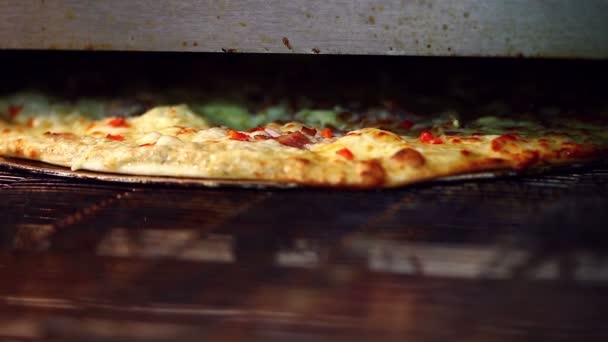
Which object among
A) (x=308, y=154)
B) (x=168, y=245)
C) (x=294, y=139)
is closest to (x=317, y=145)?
(x=294, y=139)

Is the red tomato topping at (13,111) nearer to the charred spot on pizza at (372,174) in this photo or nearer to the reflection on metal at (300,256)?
the charred spot on pizza at (372,174)

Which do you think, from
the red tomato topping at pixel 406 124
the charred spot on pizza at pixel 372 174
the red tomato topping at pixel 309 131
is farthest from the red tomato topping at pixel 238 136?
the red tomato topping at pixel 406 124

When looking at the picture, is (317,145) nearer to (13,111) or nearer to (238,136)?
(238,136)

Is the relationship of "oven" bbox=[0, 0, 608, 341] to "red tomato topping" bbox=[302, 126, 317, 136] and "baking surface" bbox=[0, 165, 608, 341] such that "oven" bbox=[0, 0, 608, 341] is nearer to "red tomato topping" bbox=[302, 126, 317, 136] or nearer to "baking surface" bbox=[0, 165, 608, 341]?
"baking surface" bbox=[0, 165, 608, 341]

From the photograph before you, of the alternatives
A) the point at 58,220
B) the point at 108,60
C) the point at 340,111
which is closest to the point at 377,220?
the point at 58,220

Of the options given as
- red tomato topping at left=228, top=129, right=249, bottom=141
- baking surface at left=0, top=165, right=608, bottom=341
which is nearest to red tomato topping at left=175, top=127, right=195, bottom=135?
red tomato topping at left=228, top=129, right=249, bottom=141

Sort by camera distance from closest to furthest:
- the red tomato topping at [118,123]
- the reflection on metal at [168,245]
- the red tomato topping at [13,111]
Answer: the reflection on metal at [168,245]
the red tomato topping at [118,123]
the red tomato topping at [13,111]
